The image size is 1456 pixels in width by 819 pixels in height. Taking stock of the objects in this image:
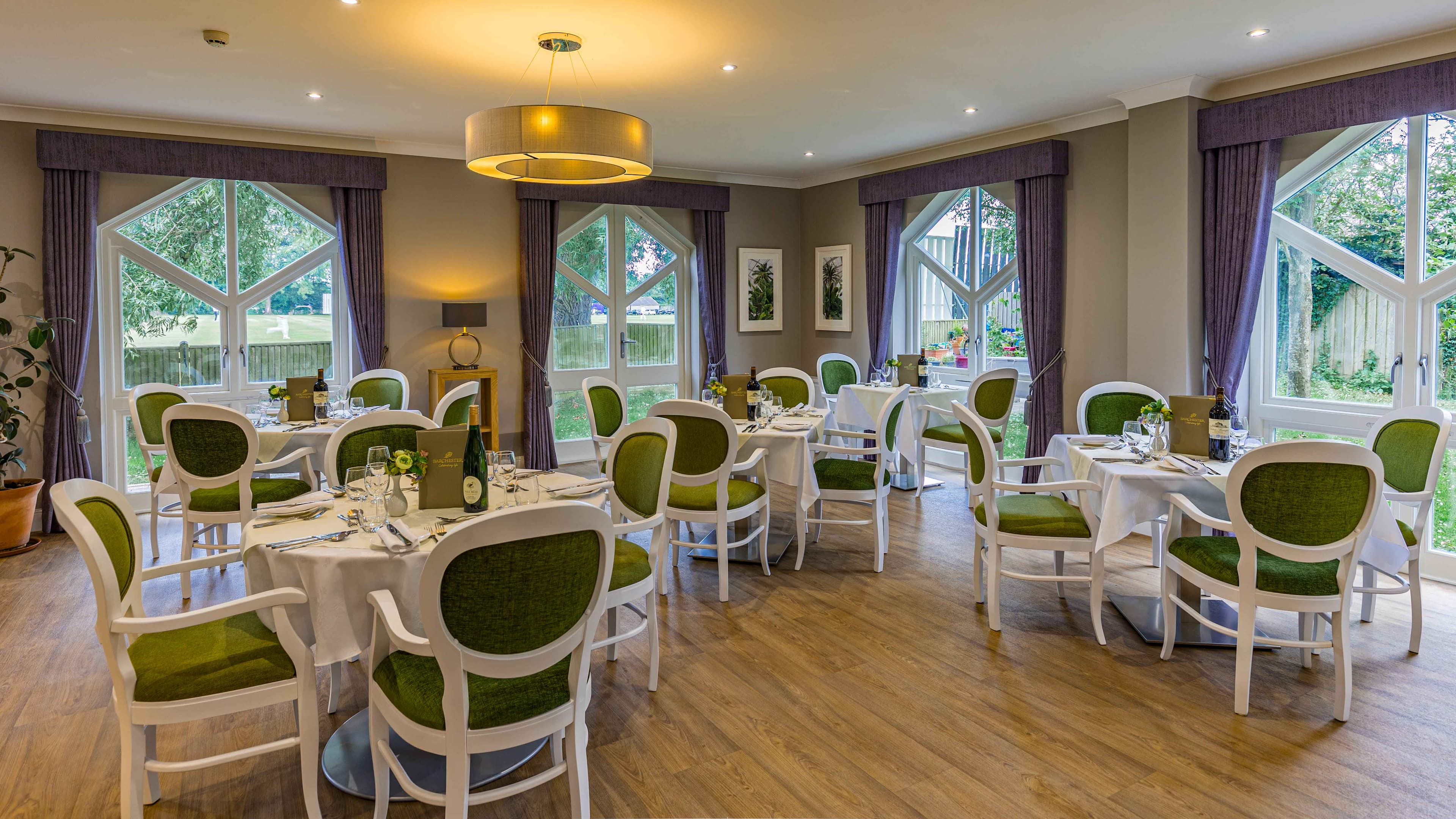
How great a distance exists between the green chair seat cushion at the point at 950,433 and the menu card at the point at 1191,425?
7.95ft

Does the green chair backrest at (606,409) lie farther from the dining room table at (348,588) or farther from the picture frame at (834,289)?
the picture frame at (834,289)

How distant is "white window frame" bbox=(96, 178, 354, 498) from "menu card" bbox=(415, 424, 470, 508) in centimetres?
425

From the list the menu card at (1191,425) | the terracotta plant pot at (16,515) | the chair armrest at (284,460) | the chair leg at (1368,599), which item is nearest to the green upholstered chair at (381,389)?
the chair armrest at (284,460)

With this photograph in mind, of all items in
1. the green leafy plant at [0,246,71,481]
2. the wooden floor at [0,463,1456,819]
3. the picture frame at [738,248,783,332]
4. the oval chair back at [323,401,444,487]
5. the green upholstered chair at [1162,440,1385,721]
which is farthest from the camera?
the picture frame at [738,248,783,332]

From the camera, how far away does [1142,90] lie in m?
5.62

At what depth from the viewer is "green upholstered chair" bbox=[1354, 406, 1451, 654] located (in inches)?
148

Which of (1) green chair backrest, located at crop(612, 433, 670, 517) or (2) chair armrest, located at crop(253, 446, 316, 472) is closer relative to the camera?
(1) green chair backrest, located at crop(612, 433, 670, 517)

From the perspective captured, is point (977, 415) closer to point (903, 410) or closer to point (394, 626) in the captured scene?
point (903, 410)

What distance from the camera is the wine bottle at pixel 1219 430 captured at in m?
3.96

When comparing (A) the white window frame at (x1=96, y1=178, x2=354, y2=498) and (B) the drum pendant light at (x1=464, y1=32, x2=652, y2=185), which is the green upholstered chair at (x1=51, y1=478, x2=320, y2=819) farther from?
(A) the white window frame at (x1=96, y1=178, x2=354, y2=498)

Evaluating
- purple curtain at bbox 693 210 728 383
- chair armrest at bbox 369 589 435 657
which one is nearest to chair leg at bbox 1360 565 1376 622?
chair armrest at bbox 369 589 435 657

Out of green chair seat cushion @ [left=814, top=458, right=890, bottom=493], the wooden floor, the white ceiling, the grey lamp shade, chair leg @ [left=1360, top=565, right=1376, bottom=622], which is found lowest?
the wooden floor

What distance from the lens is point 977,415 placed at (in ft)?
20.8

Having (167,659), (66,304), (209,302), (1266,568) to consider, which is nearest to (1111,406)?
(1266,568)
